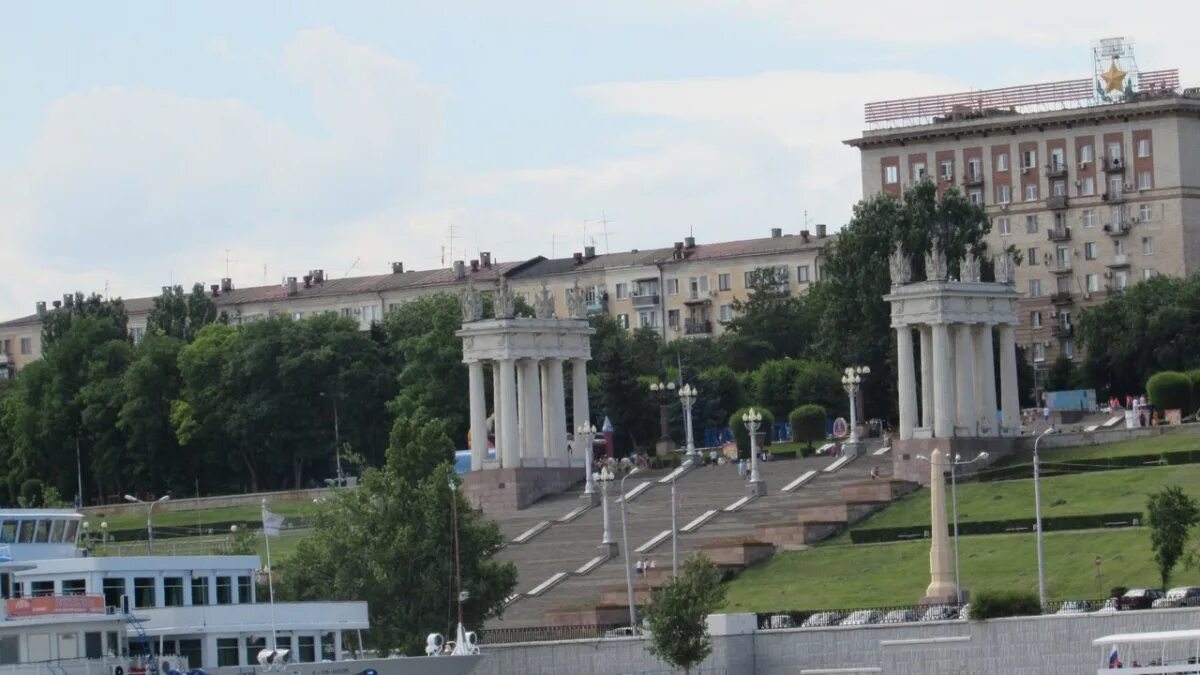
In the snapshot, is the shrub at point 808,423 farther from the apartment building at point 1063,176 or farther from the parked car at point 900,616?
the parked car at point 900,616

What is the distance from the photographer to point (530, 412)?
130 meters

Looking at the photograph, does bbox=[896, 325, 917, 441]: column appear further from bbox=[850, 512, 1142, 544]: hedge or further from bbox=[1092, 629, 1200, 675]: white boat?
bbox=[1092, 629, 1200, 675]: white boat

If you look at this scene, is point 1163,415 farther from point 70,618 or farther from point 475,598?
point 70,618

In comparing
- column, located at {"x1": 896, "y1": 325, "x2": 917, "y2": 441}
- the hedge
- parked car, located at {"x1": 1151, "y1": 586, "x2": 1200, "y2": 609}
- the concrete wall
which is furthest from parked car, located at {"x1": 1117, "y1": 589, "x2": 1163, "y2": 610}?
column, located at {"x1": 896, "y1": 325, "x2": 917, "y2": 441}

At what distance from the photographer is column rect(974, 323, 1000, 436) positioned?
396 feet

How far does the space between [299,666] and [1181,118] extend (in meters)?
91.3

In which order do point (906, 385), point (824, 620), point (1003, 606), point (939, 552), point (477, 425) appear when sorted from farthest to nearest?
point (477, 425)
point (906, 385)
point (939, 552)
point (824, 620)
point (1003, 606)

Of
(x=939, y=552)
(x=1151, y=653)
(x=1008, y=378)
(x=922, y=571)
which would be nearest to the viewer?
(x=1151, y=653)

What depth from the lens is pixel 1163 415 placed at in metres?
125

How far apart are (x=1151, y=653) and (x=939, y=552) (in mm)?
17124

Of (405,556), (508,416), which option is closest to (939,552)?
(405,556)

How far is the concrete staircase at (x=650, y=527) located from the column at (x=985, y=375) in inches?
177

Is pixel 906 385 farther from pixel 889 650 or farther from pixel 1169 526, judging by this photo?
pixel 889 650

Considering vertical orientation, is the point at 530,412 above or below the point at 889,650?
above
